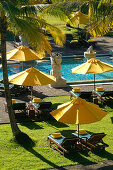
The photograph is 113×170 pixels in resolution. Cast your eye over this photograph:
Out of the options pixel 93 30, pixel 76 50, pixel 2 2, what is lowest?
pixel 76 50

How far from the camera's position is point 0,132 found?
16797 millimetres

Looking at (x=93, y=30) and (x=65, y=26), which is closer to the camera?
(x=93, y=30)

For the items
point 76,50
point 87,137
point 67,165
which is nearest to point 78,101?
point 87,137

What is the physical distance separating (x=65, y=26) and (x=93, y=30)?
108ft

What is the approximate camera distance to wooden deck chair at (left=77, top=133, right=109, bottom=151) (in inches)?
583

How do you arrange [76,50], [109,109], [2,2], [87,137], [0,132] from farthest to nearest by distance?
[76,50]
[109,109]
[0,132]
[87,137]
[2,2]

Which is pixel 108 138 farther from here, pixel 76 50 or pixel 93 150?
pixel 76 50

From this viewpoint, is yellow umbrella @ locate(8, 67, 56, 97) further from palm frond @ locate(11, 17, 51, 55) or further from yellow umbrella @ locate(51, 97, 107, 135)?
palm frond @ locate(11, 17, 51, 55)

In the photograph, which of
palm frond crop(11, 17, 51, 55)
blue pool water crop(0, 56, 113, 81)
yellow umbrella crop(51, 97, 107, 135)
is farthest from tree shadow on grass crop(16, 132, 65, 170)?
blue pool water crop(0, 56, 113, 81)

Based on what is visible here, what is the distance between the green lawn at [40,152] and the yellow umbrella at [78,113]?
135 centimetres

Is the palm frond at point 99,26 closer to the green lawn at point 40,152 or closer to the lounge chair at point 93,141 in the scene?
the green lawn at point 40,152

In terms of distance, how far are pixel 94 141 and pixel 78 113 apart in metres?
1.42

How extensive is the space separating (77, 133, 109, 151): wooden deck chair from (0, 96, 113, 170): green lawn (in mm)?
240

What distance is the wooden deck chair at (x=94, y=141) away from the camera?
583 inches
